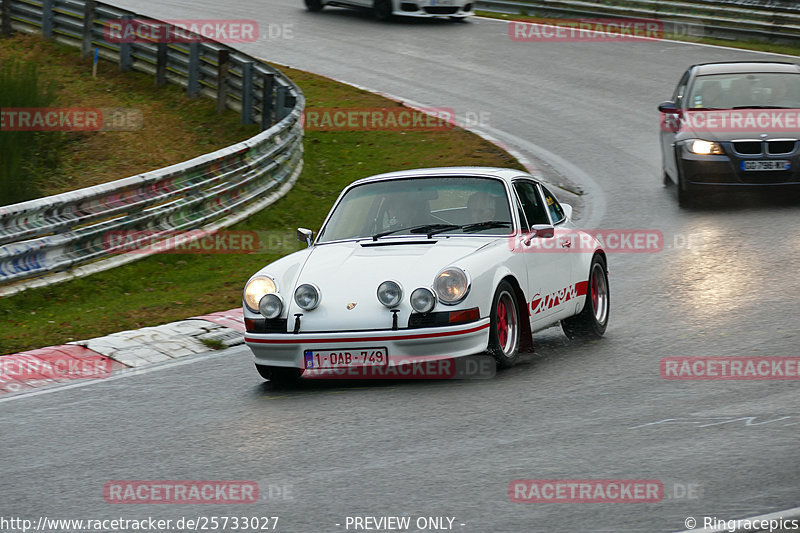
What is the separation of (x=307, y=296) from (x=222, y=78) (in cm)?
1328

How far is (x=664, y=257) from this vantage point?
12.9m

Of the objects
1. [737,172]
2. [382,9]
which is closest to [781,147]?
[737,172]

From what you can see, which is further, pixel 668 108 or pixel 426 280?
pixel 668 108

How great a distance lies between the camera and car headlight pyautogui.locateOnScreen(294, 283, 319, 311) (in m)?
7.87

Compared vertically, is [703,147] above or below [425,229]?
below

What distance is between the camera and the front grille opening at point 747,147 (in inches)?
592

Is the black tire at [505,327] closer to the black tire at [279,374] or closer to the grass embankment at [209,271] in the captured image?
the black tire at [279,374]

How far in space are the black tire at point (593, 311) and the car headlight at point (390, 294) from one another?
7.87ft

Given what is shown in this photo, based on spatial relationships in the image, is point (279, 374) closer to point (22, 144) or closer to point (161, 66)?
point (22, 144)

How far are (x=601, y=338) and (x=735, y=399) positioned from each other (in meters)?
2.39

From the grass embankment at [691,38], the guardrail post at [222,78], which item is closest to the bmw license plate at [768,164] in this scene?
the guardrail post at [222,78]

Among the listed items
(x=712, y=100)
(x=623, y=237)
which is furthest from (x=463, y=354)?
(x=712, y=100)

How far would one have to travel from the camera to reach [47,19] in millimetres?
25234

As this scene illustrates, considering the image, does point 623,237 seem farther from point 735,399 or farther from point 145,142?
point 145,142
